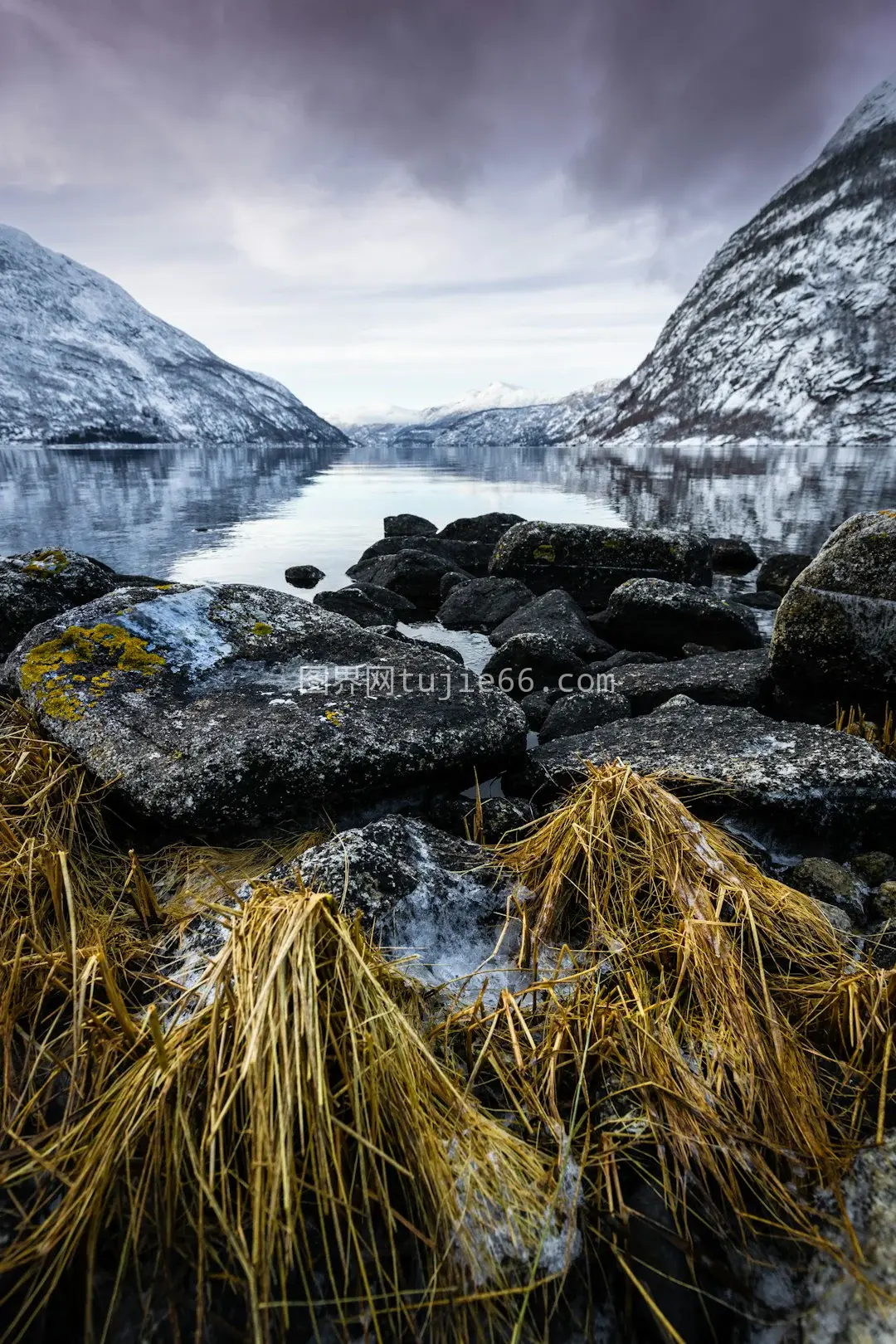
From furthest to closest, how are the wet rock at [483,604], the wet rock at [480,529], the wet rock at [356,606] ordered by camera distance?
the wet rock at [480,529] < the wet rock at [483,604] < the wet rock at [356,606]

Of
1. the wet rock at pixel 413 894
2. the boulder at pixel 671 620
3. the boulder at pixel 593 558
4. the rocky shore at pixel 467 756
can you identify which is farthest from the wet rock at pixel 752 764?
the boulder at pixel 593 558

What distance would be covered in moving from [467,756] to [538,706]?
7.28 feet

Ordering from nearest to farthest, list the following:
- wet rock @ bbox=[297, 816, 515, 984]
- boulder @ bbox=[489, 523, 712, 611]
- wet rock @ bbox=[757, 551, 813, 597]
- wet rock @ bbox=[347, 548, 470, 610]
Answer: wet rock @ bbox=[297, 816, 515, 984] → boulder @ bbox=[489, 523, 712, 611] → wet rock @ bbox=[347, 548, 470, 610] → wet rock @ bbox=[757, 551, 813, 597]

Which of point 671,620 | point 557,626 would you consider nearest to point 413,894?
point 557,626

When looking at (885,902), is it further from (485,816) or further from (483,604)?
(483,604)

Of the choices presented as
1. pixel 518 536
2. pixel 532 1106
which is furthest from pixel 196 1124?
pixel 518 536

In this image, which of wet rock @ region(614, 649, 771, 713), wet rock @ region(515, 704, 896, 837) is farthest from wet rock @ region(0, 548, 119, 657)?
wet rock @ region(614, 649, 771, 713)

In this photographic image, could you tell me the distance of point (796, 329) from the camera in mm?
130250

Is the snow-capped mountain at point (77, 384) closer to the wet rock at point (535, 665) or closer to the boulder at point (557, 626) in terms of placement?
the boulder at point (557, 626)

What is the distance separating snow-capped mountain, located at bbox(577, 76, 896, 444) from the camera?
11838cm

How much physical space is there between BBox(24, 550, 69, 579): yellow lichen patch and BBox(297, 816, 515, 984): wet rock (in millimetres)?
4802

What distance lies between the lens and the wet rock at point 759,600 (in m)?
10.2

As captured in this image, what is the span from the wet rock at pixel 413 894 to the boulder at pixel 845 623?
12.8ft

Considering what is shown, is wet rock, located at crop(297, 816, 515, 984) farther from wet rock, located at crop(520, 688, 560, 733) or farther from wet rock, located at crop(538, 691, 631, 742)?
wet rock, located at crop(520, 688, 560, 733)
